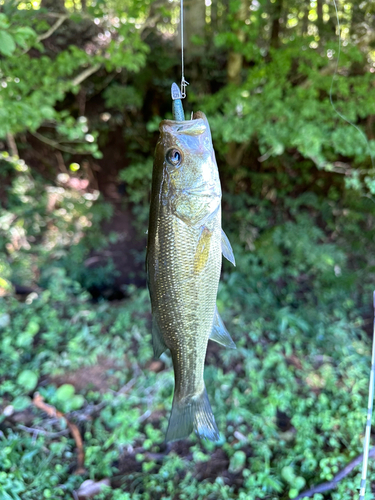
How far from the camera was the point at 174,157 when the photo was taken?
4.24 ft

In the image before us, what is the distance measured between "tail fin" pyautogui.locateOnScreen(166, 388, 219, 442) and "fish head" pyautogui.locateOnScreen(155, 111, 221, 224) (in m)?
1.01

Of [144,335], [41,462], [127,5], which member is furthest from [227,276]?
[127,5]

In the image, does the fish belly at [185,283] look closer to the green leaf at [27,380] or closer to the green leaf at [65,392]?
the green leaf at [65,392]

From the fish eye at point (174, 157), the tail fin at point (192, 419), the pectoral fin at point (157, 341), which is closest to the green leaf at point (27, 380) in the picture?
the tail fin at point (192, 419)

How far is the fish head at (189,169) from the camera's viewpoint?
1.26 m

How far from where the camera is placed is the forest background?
2561mm

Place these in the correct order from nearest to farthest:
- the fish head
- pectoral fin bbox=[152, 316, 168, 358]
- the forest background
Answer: the fish head < pectoral fin bbox=[152, 316, 168, 358] < the forest background

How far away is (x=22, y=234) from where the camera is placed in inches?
189

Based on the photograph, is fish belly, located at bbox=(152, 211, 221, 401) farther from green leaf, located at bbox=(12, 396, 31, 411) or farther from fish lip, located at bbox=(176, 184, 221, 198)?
green leaf, located at bbox=(12, 396, 31, 411)

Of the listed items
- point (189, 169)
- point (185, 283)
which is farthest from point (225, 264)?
point (189, 169)

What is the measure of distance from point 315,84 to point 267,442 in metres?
Answer: 3.64

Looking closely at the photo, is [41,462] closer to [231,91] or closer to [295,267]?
[295,267]

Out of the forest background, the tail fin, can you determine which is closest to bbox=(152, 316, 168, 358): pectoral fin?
the tail fin

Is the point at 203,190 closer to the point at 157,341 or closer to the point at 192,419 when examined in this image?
the point at 157,341
